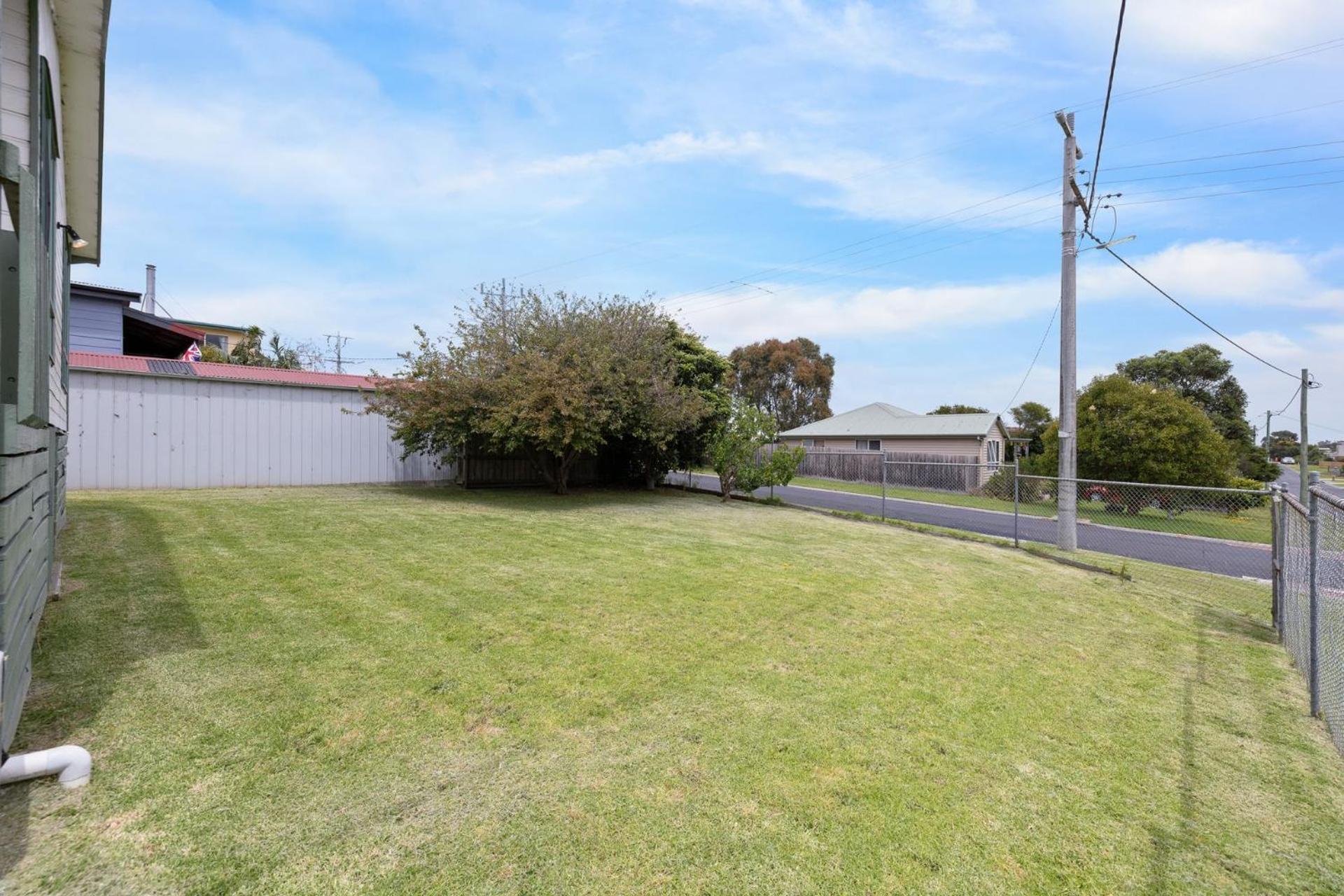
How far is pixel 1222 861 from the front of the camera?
244 centimetres

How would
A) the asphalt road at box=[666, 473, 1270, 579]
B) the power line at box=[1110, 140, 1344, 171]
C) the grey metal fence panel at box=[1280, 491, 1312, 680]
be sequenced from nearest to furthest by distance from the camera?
the grey metal fence panel at box=[1280, 491, 1312, 680] → the asphalt road at box=[666, 473, 1270, 579] → the power line at box=[1110, 140, 1344, 171]

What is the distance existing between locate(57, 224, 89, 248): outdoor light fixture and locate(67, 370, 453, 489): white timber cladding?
4.85 meters

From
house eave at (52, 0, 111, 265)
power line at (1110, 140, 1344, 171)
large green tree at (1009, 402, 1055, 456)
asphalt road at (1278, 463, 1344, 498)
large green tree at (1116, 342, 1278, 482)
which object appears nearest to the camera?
house eave at (52, 0, 111, 265)

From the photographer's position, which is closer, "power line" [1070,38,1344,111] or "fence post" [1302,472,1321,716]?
"fence post" [1302,472,1321,716]

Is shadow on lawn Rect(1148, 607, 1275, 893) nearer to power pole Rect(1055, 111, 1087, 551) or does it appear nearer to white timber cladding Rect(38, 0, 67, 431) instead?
white timber cladding Rect(38, 0, 67, 431)

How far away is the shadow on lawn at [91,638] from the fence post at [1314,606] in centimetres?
662

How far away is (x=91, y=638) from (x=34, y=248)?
2818 millimetres

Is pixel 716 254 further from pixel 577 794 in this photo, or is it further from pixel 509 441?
pixel 577 794

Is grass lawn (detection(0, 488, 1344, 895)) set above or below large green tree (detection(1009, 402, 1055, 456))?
below

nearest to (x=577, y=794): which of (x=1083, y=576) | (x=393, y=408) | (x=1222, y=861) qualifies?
(x=1222, y=861)

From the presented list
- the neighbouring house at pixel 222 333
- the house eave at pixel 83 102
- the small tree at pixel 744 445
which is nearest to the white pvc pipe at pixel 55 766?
the house eave at pixel 83 102

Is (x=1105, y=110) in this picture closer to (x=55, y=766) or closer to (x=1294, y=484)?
(x=55, y=766)

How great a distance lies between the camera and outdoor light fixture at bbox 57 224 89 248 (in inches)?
246

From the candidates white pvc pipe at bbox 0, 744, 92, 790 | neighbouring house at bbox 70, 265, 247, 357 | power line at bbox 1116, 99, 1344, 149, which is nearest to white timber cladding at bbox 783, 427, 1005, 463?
power line at bbox 1116, 99, 1344, 149
